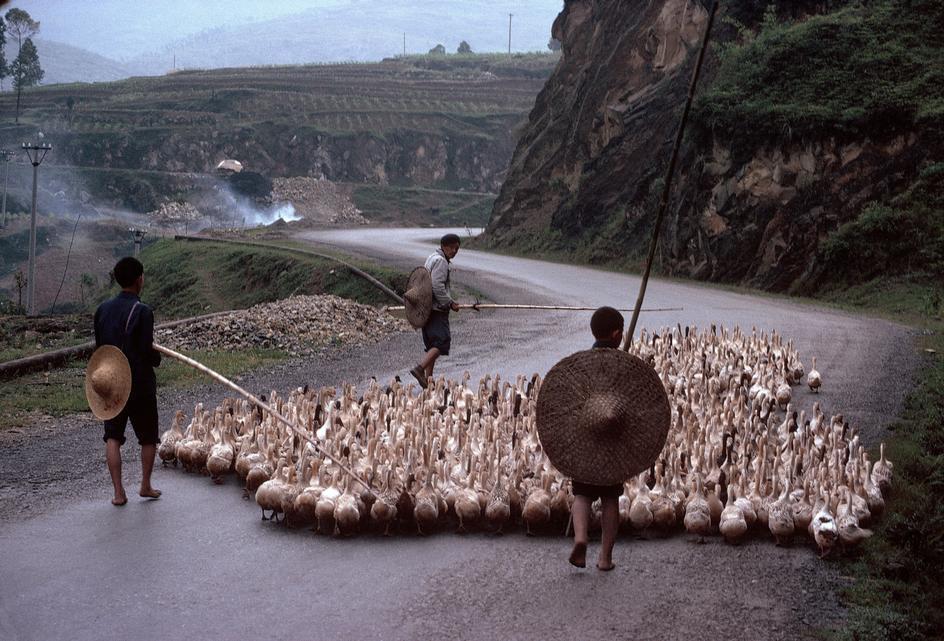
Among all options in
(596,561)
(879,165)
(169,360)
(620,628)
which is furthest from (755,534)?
(879,165)

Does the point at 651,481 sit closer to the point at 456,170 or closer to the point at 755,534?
the point at 755,534

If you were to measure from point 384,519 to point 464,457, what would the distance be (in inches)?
41.9

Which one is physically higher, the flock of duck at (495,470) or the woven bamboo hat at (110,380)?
the woven bamboo hat at (110,380)

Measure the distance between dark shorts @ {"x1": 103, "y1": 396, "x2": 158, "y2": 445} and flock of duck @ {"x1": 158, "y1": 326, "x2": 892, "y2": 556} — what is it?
734 millimetres

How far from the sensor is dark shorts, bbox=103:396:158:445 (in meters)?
8.20

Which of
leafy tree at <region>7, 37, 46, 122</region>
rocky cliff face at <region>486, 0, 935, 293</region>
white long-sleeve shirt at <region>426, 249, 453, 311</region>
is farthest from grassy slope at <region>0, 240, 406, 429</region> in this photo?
leafy tree at <region>7, 37, 46, 122</region>

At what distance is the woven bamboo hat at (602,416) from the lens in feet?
22.0

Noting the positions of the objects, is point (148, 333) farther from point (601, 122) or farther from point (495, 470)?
point (601, 122)

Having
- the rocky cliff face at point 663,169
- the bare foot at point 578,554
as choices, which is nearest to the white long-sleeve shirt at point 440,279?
the bare foot at point 578,554

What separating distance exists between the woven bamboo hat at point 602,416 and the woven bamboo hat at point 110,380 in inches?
129

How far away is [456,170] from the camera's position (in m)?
84.0

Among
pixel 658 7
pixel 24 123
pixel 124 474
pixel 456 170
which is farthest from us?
pixel 456 170

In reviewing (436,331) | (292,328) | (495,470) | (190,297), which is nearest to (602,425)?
(495,470)

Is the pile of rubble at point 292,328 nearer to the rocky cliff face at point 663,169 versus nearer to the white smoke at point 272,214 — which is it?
the rocky cliff face at point 663,169
